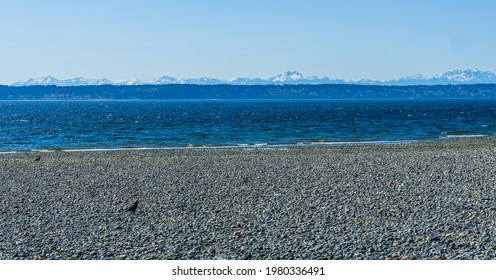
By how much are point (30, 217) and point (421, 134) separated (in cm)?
4632

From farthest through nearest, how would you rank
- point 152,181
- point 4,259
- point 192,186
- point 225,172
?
1. point 225,172
2. point 152,181
3. point 192,186
4. point 4,259

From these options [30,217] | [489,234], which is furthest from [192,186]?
[489,234]

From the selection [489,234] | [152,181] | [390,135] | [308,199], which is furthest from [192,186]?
[390,135]

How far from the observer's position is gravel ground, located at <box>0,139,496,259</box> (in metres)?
12.6

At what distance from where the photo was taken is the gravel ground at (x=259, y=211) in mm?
12633

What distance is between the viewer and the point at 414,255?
11758mm

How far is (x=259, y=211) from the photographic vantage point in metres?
16.6

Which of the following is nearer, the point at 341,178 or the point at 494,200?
the point at 494,200

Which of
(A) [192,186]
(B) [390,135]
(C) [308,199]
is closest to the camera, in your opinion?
(C) [308,199]

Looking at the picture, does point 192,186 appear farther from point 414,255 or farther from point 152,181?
point 414,255

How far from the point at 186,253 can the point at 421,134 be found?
48.0m

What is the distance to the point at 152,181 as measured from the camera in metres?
23.1
